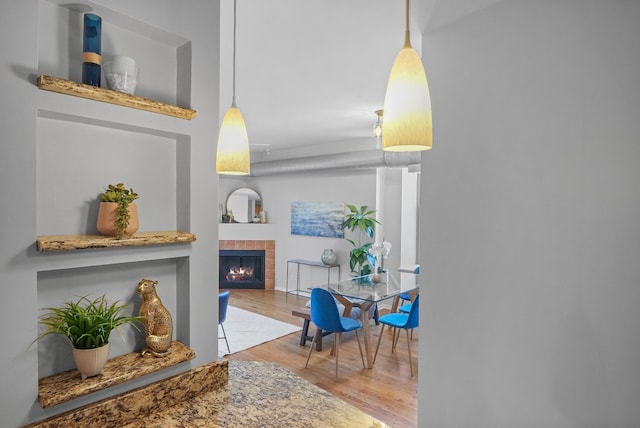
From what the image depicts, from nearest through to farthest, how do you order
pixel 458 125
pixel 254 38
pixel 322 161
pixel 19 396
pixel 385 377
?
pixel 19 396 < pixel 458 125 < pixel 254 38 < pixel 385 377 < pixel 322 161

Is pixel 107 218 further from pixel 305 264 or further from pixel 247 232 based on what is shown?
pixel 247 232

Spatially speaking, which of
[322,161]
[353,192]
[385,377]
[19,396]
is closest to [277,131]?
[322,161]

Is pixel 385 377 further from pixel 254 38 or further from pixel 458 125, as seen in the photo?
pixel 254 38

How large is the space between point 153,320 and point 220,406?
390mm

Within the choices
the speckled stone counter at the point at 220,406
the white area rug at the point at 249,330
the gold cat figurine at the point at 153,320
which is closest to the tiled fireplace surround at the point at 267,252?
the white area rug at the point at 249,330

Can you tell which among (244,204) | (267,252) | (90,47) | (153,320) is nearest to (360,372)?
(153,320)

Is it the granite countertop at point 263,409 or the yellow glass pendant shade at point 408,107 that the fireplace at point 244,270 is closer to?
the granite countertop at point 263,409

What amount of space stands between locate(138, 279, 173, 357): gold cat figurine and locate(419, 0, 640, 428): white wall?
1.27 m

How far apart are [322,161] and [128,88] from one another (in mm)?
4296

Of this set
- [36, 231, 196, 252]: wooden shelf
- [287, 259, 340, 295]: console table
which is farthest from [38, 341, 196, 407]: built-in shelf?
[287, 259, 340, 295]: console table

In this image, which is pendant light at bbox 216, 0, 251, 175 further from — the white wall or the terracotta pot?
the white wall

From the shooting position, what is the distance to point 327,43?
2.30 meters

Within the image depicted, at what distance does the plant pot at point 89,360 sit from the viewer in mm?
1104

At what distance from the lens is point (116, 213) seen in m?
1.20
